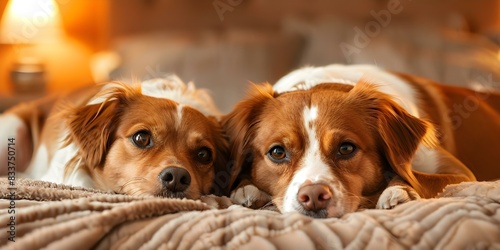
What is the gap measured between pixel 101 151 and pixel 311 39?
2173 mm

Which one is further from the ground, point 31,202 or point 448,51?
point 31,202

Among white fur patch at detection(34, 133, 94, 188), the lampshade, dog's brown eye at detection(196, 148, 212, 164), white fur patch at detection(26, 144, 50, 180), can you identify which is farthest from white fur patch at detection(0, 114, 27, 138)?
the lampshade

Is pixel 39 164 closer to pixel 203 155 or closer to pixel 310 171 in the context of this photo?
pixel 203 155

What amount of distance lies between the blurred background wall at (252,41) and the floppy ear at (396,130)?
1.26 metres

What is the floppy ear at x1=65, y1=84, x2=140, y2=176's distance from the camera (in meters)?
1.95

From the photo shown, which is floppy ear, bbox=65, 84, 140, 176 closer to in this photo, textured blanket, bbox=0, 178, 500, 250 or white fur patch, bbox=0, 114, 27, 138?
textured blanket, bbox=0, 178, 500, 250

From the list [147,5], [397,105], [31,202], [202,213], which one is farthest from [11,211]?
[147,5]

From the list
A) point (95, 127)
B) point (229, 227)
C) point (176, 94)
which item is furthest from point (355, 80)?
point (229, 227)

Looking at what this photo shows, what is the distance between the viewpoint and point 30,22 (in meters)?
4.14

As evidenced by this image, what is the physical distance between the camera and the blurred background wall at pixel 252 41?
3426 mm

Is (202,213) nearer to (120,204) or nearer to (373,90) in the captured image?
(120,204)

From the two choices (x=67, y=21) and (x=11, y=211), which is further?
(x=67, y=21)

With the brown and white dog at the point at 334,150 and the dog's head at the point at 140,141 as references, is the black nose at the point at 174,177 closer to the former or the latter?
the dog's head at the point at 140,141

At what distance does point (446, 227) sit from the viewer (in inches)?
52.2
